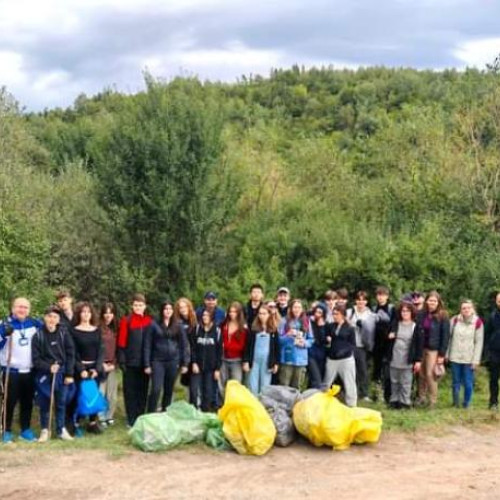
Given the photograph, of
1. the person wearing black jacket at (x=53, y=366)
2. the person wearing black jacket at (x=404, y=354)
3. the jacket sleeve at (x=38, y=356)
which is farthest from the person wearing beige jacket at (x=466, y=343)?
the jacket sleeve at (x=38, y=356)

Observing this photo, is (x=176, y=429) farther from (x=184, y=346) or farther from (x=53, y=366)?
(x=53, y=366)

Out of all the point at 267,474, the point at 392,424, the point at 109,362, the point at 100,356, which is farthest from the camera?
the point at 109,362

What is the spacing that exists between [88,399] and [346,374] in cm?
345

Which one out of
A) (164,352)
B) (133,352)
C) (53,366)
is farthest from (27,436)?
(164,352)

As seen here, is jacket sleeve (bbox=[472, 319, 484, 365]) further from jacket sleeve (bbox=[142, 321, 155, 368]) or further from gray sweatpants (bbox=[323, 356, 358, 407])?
jacket sleeve (bbox=[142, 321, 155, 368])

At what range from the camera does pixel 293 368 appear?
1062cm

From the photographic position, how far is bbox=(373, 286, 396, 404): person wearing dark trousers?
1130cm

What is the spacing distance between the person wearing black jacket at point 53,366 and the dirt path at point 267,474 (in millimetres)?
839

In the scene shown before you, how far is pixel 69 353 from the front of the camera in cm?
946

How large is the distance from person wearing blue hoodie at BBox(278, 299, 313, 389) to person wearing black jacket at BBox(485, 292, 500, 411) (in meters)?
2.54

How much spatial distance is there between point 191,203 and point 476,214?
6.14 m

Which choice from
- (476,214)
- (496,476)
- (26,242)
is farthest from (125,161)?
(496,476)

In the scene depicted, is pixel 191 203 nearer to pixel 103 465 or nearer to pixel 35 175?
pixel 35 175

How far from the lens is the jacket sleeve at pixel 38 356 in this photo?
30.6 ft
